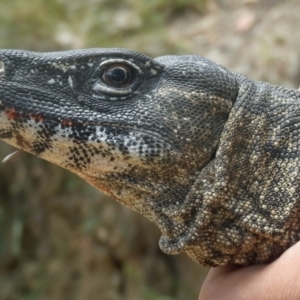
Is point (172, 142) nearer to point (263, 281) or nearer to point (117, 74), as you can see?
point (117, 74)

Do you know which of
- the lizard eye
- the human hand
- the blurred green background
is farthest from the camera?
the blurred green background

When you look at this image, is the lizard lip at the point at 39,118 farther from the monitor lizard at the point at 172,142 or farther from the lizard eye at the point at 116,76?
the lizard eye at the point at 116,76

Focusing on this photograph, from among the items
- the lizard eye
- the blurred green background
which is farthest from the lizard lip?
the blurred green background

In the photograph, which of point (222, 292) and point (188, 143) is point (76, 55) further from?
point (222, 292)

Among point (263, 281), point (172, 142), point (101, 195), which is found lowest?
point (263, 281)

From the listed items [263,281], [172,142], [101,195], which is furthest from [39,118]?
[101,195]

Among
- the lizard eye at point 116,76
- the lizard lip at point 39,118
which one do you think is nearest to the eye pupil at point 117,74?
the lizard eye at point 116,76

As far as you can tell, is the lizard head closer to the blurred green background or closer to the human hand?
the human hand
